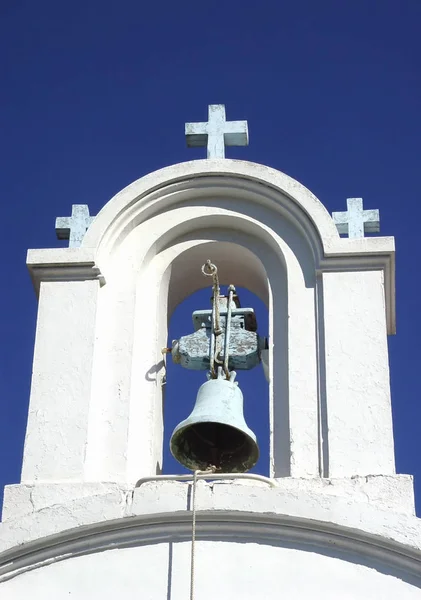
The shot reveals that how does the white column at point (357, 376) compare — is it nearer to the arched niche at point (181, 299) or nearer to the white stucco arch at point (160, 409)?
the white stucco arch at point (160, 409)

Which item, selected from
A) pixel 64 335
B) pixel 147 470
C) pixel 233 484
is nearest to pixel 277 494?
pixel 233 484

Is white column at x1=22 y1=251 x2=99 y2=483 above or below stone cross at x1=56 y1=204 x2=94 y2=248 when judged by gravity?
below

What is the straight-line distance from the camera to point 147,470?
10.5 meters

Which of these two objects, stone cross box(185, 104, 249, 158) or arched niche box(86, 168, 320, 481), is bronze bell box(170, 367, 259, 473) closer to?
arched niche box(86, 168, 320, 481)

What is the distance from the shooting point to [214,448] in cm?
1078

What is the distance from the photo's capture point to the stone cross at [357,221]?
11172 mm

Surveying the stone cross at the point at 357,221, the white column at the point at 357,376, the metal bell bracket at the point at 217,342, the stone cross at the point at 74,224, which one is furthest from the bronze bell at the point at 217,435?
the stone cross at the point at 74,224

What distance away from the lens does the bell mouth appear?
10.6 m

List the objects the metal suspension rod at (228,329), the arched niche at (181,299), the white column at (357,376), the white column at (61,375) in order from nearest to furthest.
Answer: the white column at (357,376), the white column at (61,375), the arched niche at (181,299), the metal suspension rod at (228,329)

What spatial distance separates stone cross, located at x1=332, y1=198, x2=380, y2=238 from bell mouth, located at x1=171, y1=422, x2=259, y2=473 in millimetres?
1464

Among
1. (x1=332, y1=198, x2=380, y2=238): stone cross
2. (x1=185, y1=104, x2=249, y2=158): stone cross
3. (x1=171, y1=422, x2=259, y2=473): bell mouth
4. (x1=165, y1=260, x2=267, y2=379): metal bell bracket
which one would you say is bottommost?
(x1=171, y1=422, x2=259, y2=473): bell mouth

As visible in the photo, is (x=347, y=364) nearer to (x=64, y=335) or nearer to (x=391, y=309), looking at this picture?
(x=391, y=309)

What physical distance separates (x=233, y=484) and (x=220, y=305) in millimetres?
1721

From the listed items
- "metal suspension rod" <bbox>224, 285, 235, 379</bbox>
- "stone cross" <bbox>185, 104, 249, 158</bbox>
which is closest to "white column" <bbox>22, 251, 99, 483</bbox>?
"metal suspension rod" <bbox>224, 285, 235, 379</bbox>
